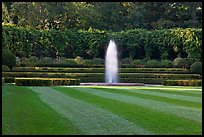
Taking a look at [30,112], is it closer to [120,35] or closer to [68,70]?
[68,70]

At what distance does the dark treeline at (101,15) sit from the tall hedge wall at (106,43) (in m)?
4.41

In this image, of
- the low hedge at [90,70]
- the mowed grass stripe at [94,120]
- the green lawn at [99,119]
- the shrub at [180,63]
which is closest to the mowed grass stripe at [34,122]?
the green lawn at [99,119]

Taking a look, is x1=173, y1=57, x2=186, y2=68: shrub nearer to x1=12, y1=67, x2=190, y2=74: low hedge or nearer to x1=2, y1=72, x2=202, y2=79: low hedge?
x1=12, y1=67, x2=190, y2=74: low hedge

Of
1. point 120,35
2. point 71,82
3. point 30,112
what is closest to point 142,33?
point 120,35

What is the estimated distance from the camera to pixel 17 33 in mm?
37562

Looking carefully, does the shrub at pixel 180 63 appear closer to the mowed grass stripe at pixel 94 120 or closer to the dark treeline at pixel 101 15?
the dark treeline at pixel 101 15

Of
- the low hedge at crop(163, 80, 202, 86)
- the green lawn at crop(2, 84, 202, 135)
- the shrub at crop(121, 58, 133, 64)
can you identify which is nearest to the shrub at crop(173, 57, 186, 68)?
the shrub at crop(121, 58, 133, 64)

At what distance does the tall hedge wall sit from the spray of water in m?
1.32

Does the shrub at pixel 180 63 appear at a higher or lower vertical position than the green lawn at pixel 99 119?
higher

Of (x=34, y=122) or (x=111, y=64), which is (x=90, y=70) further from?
(x=34, y=122)

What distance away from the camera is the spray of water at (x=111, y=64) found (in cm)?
2833

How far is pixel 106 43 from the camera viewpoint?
4169cm

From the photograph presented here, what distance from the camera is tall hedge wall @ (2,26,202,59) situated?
3869cm

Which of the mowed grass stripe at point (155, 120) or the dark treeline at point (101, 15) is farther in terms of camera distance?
the dark treeline at point (101, 15)
